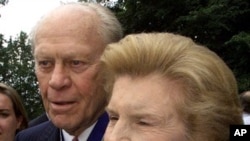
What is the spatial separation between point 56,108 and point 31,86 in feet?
173

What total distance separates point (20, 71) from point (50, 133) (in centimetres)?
5254

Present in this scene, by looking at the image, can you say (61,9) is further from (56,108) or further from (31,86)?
(31,86)

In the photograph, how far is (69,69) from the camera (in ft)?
9.30

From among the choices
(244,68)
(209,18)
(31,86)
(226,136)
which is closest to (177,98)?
(226,136)

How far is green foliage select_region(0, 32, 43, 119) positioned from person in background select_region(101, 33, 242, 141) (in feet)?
162

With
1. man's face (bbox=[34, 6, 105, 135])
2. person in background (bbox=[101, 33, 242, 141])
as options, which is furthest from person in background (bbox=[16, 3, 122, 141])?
person in background (bbox=[101, 33, 242, 141])

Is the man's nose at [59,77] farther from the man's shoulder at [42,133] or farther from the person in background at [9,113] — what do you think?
the person in background at [9,113]

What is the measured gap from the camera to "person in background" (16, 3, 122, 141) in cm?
283

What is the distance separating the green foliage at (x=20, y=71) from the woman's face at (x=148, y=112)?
49275mm

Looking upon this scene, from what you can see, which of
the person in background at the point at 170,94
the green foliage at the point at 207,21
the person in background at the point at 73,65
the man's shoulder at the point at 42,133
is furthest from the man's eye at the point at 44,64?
the green foliage at the point at 207,21

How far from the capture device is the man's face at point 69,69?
2828mm

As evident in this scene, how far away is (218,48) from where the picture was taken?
2091 cm

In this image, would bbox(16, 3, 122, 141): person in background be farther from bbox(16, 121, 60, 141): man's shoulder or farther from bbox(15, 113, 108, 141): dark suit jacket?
bbox(16, 121, 60, 141): man's shoulder

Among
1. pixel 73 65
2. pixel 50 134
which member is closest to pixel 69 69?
pixel 73 65
